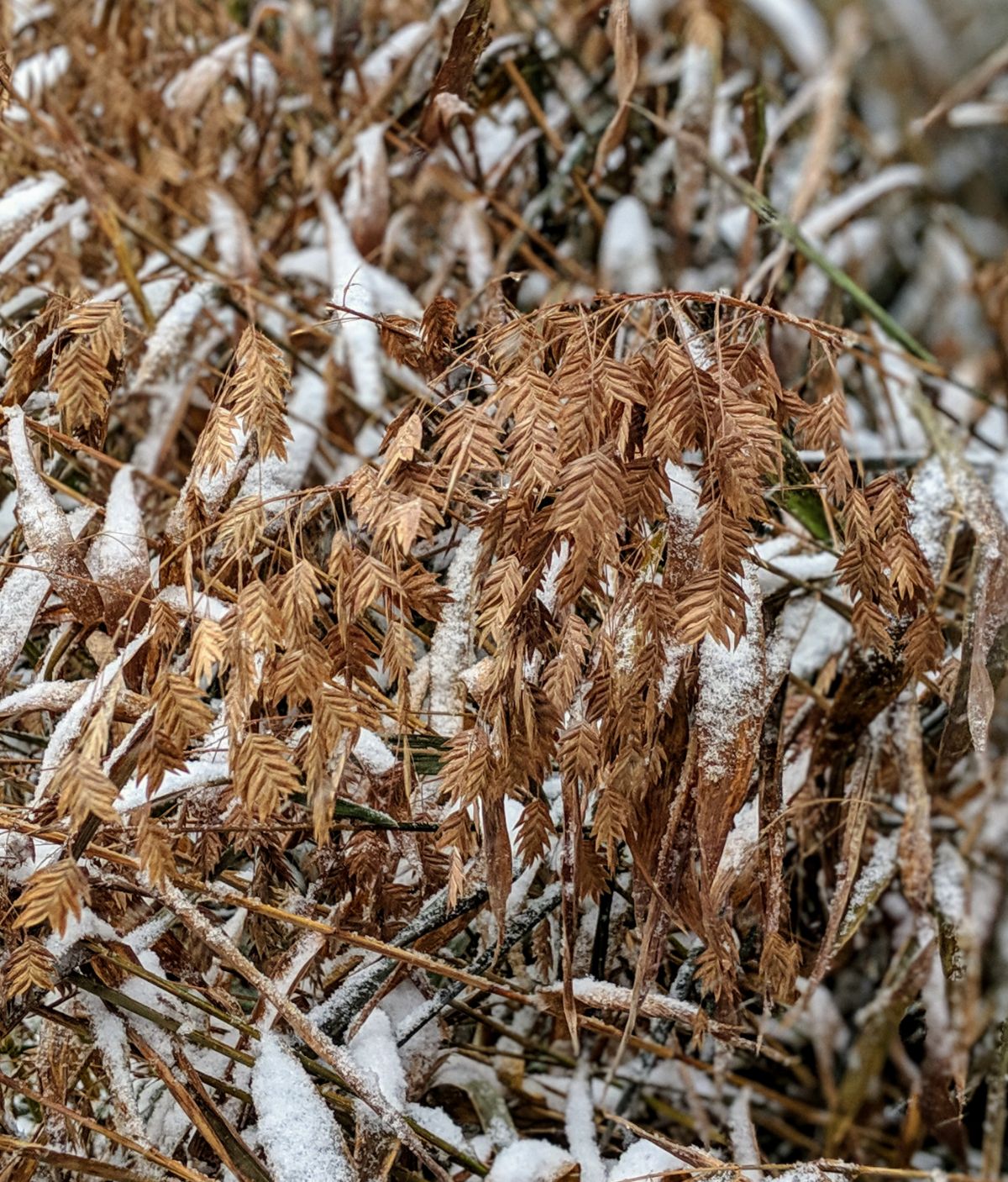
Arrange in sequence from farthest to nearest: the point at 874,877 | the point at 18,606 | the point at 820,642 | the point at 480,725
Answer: the point at 820,642
the point at 874,877
the point at 18,606
the point at 480,725

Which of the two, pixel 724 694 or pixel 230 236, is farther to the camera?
pixel 230 236

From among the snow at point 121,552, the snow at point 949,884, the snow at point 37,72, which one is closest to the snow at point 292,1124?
the snow at point 121,552

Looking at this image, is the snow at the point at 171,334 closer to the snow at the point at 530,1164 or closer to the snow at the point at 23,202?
the snow at the point at 23,202

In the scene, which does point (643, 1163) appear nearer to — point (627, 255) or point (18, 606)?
point (18, 606)

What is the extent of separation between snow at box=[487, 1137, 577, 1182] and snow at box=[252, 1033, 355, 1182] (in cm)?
16

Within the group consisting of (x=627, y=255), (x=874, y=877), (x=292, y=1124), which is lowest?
(x=292, y=1124)

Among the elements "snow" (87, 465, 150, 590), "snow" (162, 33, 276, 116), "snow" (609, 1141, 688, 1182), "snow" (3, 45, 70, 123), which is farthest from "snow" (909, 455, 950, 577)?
"snow" (3, 45, 70, 123)

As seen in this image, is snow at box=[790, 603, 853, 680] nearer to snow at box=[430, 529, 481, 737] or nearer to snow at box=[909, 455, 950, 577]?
snow at box=[909, 455, 950, 577]

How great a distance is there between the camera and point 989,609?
0.84 m

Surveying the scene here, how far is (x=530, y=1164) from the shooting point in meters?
0.88

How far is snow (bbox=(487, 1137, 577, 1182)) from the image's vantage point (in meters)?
0.86

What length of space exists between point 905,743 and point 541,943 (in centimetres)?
38

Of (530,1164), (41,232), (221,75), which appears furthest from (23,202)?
(530,1164)

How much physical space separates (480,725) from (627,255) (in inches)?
44.8
